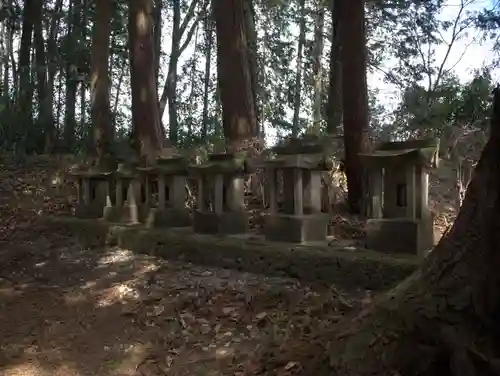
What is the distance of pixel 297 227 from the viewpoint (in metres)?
6.32

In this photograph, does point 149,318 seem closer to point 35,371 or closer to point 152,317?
point 152,317

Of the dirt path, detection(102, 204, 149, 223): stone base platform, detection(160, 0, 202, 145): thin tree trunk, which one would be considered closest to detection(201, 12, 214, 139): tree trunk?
A: detection(160, 0, 202, 145): thin tree trunk

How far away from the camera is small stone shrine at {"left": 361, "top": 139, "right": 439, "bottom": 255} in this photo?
5438 millimetres

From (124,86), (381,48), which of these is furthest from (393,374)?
(124,86)

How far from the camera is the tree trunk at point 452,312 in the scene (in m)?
2.72

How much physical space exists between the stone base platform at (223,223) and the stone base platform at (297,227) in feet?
2.81

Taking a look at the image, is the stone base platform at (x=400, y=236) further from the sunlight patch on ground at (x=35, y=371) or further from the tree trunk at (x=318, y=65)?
the tree trunk at (x=318, y=65)

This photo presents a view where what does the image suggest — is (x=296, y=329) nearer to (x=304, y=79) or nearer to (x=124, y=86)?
(x=304, y=79)

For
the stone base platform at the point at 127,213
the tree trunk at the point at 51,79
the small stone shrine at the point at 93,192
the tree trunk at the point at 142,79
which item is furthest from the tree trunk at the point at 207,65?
the stone base platform at the point at 127,213

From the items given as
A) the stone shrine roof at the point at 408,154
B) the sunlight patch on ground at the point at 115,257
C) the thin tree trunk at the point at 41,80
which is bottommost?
the sunlight patch on ground at the point at 115,257

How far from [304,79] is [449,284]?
19431mm

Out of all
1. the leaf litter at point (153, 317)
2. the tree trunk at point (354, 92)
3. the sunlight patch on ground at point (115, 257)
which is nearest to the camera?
the leaf litter at point (153, 317)

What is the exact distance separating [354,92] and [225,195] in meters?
2.43

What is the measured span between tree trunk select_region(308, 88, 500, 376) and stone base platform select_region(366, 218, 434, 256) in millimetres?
2278
